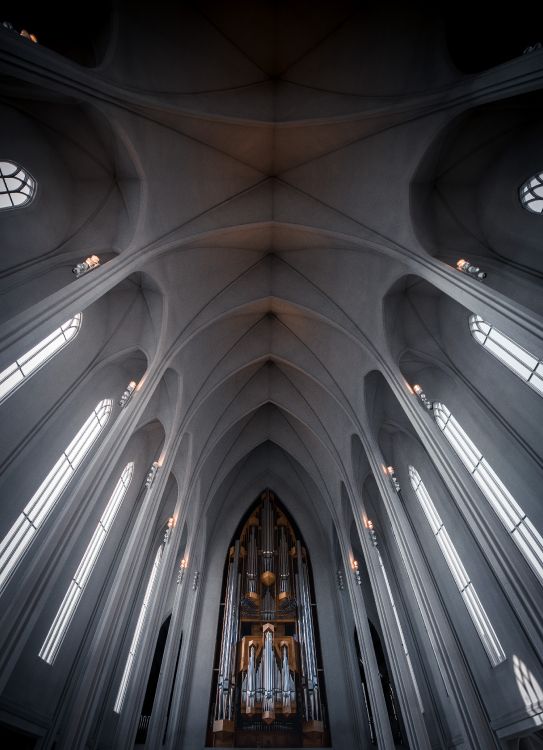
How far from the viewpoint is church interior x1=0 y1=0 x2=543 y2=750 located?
794 centimetres

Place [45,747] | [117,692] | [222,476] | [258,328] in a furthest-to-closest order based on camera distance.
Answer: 1. [222,476]
2. [258,328]
3. [117,692]
4. [45,747]

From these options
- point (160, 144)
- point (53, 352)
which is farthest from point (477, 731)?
point (160, 144)

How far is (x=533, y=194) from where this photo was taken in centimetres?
880

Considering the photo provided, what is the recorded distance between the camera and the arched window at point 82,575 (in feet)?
29.5

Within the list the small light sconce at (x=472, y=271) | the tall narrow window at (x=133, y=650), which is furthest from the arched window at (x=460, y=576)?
the tall narrow window at (x=133, y=650)

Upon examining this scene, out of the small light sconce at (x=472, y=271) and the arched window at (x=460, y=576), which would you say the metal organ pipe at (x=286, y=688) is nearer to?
the arched window at (x=460, y=576)

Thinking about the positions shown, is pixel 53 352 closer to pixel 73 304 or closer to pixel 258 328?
pixel 73 304

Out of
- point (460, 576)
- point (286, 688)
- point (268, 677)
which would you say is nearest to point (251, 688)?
point (268, 677)

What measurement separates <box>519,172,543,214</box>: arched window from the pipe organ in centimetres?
1699

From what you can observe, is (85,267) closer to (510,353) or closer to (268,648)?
(510,353)

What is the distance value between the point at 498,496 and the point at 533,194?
7.12 meters

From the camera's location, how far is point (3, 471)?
7.62m

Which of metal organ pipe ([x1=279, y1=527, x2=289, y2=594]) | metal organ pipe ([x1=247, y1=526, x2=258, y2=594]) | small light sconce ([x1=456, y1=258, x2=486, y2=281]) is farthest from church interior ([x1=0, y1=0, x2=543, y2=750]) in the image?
metal organ pipe ([x1=279, y1=527, x2=289, y2=594])

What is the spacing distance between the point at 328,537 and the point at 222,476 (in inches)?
253
